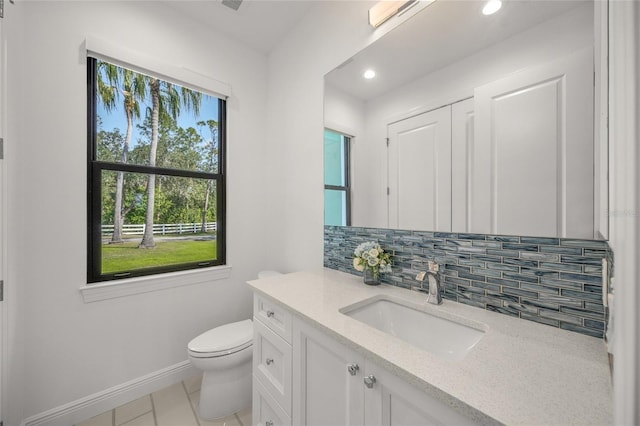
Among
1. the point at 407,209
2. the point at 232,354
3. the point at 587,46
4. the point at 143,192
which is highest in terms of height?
the point at 587,46

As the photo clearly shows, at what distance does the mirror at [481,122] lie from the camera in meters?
0.86

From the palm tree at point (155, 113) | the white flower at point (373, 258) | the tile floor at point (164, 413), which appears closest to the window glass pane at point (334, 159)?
the white flower at point (373, 258)

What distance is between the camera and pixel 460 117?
112 cm

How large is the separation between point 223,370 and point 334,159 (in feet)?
5.10

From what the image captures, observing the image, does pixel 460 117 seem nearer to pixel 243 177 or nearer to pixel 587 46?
pixel 587 46

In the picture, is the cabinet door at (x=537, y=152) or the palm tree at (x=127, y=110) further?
the palm tree at (x=127, y=110)

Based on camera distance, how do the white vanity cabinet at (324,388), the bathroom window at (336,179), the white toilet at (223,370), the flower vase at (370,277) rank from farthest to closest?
the bathroom window at (336,179), the white toilet at (223,370), the flower vase at (370,277), the white vanity cabinet at (324,388)

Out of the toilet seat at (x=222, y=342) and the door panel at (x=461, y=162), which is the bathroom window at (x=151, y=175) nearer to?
the toilet seat at (x=222, y=342)

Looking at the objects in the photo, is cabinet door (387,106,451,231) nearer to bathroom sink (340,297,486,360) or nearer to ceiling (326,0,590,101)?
ceiling (326,0,590,101)

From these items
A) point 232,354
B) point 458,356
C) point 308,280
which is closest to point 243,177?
point 308,280

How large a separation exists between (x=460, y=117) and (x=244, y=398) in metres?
2.07

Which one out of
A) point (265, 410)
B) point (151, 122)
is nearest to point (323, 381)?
point (265, 410)

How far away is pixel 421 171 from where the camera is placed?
1263mm

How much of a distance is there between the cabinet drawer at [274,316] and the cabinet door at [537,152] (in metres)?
0.92
